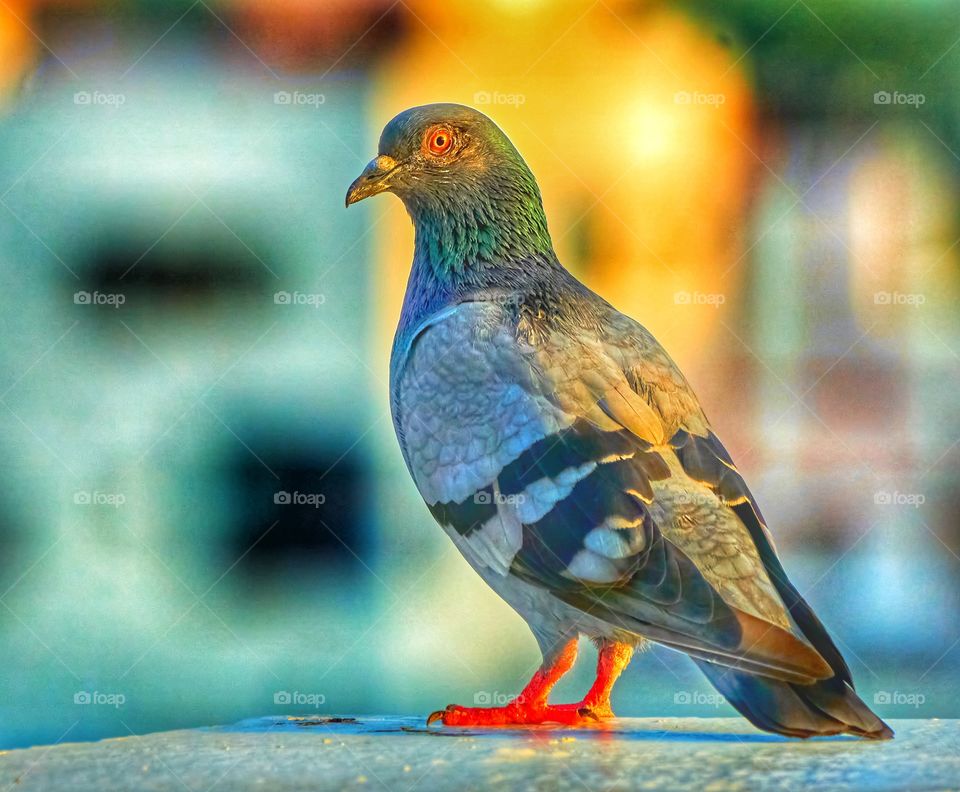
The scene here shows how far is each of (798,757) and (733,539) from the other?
0.65m

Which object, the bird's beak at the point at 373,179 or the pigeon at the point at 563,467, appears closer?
the pigeon at the point at 563,467

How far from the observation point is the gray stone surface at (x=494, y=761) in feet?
10.1

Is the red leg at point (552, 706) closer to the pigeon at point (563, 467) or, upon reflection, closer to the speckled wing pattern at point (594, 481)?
the pigeon at point (563, 467)

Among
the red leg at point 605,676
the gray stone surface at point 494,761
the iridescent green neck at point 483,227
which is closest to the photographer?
the gray stone surface at point 494,761

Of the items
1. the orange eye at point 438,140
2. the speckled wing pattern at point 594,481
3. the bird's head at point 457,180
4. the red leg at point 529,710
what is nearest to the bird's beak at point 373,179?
the bird's head at point 457,180

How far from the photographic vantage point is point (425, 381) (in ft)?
13.2

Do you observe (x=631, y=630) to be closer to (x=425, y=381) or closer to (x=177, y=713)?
(x=425, y=381)

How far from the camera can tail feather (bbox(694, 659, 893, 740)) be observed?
317cm

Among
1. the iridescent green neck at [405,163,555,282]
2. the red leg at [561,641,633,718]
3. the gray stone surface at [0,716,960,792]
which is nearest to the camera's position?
the gray stone surface at [0,716,960,792]

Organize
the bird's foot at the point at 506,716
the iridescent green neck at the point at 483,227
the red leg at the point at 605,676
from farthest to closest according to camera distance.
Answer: the iridescent green neck at the point at 483,227 < the red leg at the point at 605,676 < the bird's foot at the point at 506,716

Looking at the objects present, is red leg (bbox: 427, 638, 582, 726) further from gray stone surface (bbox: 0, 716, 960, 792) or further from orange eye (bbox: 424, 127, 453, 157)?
orange eye (bbox: 424, 127, 453, 157)

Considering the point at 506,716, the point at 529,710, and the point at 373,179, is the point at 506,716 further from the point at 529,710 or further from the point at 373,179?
the point at 373,179

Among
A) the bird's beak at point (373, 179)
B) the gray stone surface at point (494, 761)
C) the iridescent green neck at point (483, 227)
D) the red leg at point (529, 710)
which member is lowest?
the gray stone surface at point (494, 761)

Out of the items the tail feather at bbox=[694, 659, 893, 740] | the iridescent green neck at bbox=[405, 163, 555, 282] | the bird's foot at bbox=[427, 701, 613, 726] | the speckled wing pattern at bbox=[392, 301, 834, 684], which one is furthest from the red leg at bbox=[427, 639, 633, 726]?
the iridescent green neck at bbox=[405, 163, 555, 282]
